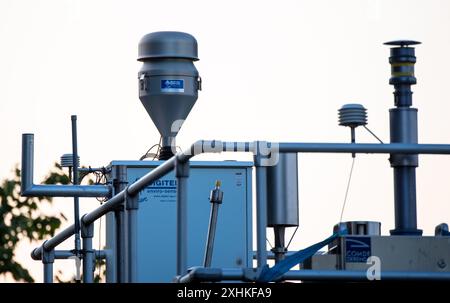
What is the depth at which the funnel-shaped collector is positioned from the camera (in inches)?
741

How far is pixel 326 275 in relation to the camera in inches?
394

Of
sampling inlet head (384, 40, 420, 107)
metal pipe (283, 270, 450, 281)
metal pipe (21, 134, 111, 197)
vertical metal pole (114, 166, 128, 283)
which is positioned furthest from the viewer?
metal pipe (21, 134, 111, 197)

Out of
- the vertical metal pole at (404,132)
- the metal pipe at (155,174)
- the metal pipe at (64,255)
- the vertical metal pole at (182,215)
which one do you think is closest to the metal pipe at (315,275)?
the vertical metal pole at (182,215)

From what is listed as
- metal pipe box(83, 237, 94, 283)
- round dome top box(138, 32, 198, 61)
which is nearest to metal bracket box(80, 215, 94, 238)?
metal pipe box(83, 237, 94, 283)

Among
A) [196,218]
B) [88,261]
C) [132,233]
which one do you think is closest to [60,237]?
[88,261]

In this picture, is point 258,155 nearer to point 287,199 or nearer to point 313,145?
point 313,145

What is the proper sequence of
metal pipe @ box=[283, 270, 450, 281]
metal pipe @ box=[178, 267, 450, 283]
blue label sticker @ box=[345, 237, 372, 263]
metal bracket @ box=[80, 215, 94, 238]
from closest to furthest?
metal pipe @ box=[178, 267, 450, 283], metal pipe @ box=[283, 270, 450, 281], blue label sticker @ box=[345, 237, 372, 263], metal bracket @ box=[80, 215, 94, 238]

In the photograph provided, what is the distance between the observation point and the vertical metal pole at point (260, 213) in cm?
987

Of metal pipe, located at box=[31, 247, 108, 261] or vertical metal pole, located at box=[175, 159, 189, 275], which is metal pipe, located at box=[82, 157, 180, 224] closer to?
vertical metal pole, located at box=[175, 159, 189, 275]

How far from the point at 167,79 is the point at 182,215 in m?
8.40

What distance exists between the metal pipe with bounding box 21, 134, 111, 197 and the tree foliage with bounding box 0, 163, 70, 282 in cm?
886

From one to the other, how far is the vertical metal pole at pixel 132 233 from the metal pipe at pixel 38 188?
3285 millimetres

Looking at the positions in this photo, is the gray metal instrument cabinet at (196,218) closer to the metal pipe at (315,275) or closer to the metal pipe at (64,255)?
the metal pipe at (64,255)

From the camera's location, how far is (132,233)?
1238 cm
